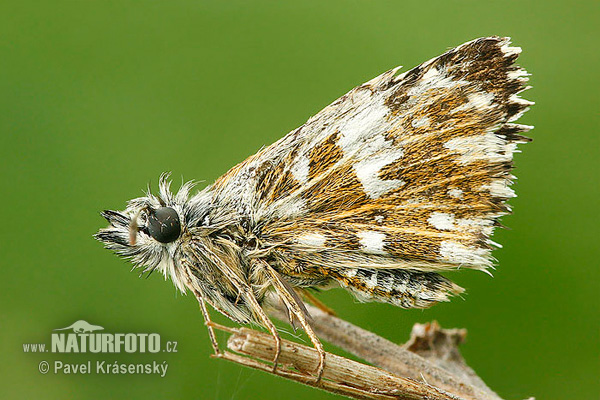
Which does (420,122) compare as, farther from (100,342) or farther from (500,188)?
(100,342)

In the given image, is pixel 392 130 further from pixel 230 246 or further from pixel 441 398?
pixel 441 398

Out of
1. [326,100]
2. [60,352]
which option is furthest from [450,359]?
[60,352]

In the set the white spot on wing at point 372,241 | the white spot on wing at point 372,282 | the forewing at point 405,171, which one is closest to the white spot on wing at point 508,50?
the forewing at point 405,171

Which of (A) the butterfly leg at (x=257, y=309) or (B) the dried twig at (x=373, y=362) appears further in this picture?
(A) the butterfly leg at (x=257, y=309)

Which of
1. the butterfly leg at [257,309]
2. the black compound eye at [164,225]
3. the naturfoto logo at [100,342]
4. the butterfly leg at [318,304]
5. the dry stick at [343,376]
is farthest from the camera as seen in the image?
the naturfoto logo at [100,342]

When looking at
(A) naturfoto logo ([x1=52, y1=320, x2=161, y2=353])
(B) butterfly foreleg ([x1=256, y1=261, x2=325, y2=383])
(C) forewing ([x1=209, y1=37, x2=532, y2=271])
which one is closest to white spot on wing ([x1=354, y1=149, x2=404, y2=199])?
(C) forewing ([x1=209, y1=37, x2=532, y2=271])

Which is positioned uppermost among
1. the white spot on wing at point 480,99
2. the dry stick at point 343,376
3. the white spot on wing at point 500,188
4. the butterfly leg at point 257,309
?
the white spot on wing at point 480,99

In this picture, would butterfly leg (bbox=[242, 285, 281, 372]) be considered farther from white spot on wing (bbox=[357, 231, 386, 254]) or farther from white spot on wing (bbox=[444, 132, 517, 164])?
white spot on wing (bbox=[444, 132, 517, 164])

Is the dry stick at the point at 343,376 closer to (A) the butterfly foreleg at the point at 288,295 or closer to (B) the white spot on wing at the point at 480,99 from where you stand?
(A) the butterfly foreleg at the point at 288,295
